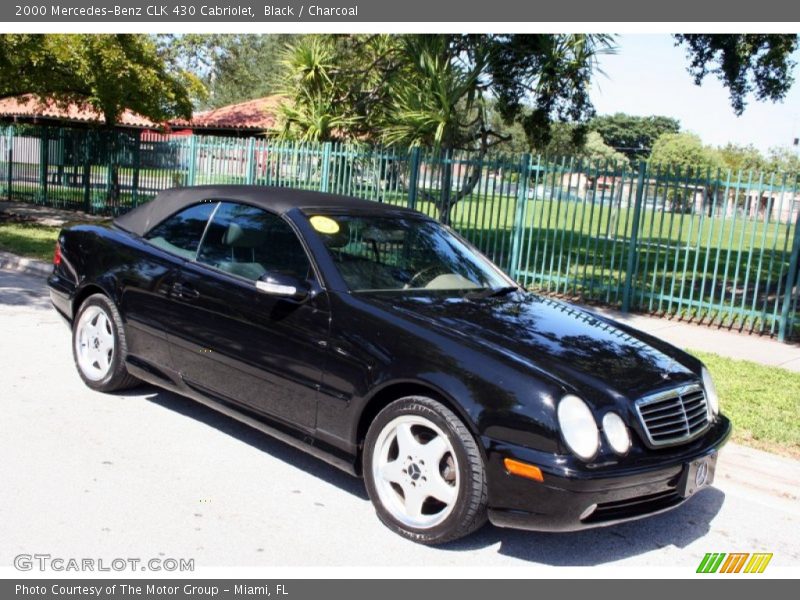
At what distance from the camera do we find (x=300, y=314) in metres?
4.57

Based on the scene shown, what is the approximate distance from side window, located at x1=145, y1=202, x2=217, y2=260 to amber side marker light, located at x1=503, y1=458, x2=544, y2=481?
2630 mm

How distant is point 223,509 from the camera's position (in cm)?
427

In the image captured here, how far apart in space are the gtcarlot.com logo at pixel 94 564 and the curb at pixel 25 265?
8404 mm

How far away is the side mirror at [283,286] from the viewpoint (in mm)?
4473

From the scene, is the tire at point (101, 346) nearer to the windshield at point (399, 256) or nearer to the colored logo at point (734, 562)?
the windshield at point (399, 256)

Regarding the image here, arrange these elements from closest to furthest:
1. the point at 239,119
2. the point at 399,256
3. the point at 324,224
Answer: the point at 324,224
the point at 399,256
the point at 239,119

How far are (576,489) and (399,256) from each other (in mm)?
1978

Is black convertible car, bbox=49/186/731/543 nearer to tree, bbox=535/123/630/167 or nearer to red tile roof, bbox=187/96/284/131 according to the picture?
tree, bbox=535/123/630/167

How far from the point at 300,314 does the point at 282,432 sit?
0.66 meters

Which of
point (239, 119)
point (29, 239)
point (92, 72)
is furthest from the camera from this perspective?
point (239, 119)

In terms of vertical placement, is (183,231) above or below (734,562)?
above

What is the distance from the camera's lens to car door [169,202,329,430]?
4523mm

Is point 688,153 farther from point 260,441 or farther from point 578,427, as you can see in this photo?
point 578,427

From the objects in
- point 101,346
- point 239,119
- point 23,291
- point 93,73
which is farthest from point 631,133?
point 101,346
